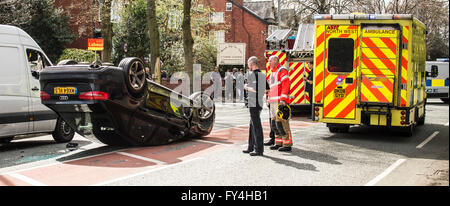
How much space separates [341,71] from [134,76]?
4990mm

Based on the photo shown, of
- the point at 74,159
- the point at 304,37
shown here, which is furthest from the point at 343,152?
the point at 304,37

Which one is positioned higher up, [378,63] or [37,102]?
[378,63]

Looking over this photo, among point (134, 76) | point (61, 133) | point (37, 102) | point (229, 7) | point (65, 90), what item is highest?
point (229, 7)

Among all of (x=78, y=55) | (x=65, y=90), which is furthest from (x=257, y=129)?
(x=78, y=55)

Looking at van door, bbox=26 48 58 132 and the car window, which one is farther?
the car window

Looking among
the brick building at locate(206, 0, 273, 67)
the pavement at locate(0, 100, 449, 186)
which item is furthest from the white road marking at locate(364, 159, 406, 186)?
the brick building at locate(206, 0, 273, 67)

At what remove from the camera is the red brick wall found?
1929 inches

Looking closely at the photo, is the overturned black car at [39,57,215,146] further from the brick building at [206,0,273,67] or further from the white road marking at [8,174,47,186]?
the brick building at [206,0,273,67]

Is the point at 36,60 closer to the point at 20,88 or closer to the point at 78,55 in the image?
the point at 20,88

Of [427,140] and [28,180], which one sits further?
[427,140]

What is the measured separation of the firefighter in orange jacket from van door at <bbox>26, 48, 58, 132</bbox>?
471 cm

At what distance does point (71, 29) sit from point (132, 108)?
25659mm

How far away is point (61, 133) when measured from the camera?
10.3 metres

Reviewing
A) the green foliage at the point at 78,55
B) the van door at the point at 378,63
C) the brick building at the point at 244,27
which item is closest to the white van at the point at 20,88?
the van door at the point at 378,63
